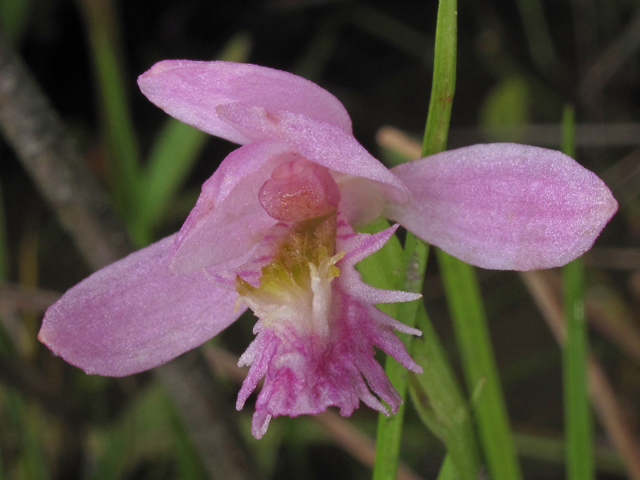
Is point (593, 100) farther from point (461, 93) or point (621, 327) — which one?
point (621, 327)

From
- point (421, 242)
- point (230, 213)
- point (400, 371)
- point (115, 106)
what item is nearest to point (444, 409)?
point (400, 371)

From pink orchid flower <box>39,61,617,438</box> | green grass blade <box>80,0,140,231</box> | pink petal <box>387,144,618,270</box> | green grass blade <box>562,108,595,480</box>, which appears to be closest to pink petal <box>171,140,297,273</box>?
pink orchid flower <box>39,61,617,438</box>

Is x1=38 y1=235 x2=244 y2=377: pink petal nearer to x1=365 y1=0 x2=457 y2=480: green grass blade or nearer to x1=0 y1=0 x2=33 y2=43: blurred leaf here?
x1=365 y1=0 x2=457 y2=480: green grass blade

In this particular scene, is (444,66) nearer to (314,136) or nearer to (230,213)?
(314,136)

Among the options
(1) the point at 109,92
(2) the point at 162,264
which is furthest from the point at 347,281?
(1) the point at 109,92

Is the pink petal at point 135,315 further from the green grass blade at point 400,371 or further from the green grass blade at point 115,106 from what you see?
the green grass blade at point 115,106

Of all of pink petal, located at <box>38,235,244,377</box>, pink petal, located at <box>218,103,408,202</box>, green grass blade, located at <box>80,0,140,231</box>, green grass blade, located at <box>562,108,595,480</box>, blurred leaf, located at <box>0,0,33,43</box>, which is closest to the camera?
pink petal, located at <box>218,103,408,202</box>
